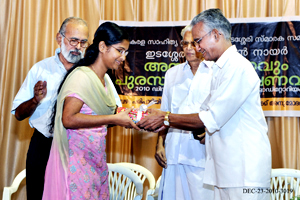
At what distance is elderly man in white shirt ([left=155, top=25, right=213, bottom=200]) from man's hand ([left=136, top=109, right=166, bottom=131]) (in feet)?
0.80

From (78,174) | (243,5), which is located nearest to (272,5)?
(243,5)

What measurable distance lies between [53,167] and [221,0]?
127 inches

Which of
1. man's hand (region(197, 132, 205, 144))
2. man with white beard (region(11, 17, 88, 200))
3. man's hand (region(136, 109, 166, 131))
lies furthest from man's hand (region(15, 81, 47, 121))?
man's hand (region(197, 132, 205, 144))

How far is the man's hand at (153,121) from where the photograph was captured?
8.09 feet

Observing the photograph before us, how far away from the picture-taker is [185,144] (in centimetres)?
262

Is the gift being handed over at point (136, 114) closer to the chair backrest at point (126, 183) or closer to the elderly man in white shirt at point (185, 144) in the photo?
the elderly man in white shirt at point (185, 144)

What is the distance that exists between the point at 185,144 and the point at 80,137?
877 mm

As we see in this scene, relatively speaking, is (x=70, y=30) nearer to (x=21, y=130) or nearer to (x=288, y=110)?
(x=21, y=130)

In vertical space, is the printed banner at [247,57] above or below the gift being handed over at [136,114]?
above

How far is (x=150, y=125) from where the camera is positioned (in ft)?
8.19

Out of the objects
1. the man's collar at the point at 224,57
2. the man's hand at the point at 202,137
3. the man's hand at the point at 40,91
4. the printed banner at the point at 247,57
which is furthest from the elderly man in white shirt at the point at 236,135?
the printed banner at the point at 247,57

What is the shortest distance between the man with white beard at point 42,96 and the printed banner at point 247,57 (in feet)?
4.55

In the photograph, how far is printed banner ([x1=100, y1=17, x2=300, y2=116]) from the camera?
407 cm

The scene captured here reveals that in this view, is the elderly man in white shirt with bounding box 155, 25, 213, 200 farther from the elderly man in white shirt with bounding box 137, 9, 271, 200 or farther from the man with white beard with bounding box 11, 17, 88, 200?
the man with white beard with bounding box 11, 17, 88, 200
